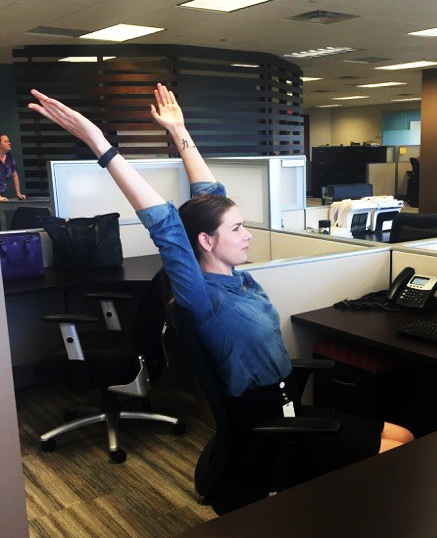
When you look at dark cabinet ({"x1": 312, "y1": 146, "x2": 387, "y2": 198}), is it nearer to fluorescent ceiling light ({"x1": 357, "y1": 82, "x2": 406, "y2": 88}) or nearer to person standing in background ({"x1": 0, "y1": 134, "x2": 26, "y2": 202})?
fluorescent ceiling light ({"x1": 357, "y1": 82, "x2": 406, "y2": 88})

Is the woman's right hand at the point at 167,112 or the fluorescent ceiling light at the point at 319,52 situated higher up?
the fluorescent ceiling light at the point at 319,52

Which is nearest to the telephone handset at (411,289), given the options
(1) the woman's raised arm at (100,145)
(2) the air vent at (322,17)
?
(1) the woman's raised arm at (100,145)

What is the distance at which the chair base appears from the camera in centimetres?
287

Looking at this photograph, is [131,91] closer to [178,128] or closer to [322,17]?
[322,17]

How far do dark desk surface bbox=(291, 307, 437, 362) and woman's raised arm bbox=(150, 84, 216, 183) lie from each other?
2.67ft

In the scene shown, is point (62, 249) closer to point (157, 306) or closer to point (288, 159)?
point (157, 306)

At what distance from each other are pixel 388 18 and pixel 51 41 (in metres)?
3.62

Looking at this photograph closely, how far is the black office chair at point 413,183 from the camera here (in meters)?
13.7

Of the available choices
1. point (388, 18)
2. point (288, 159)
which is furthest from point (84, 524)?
point (388, 18)

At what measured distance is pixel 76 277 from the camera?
327 cm

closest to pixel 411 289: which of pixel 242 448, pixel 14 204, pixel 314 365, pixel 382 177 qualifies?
pixel 314 365

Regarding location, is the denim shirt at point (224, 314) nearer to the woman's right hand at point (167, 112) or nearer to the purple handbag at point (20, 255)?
the woman's right hand at point (167, 112)

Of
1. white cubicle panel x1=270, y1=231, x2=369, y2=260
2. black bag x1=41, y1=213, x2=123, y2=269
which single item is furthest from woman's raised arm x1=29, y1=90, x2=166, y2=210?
black bag x1=41, y1=213, x2=123, y2=269

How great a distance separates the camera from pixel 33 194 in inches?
311
